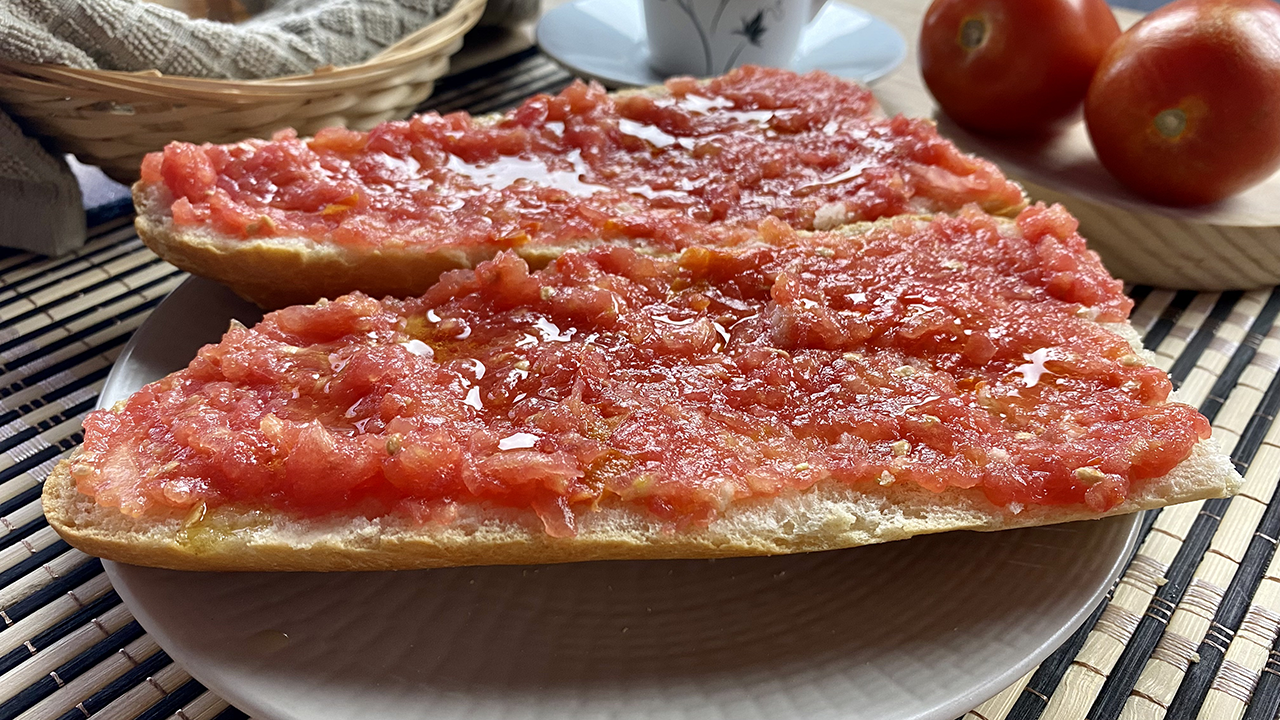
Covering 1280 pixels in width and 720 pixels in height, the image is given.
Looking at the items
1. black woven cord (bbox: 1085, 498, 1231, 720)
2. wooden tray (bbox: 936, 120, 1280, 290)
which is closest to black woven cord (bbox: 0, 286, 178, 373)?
black woven cord (bbox: 1085, 498, 1231, 720)

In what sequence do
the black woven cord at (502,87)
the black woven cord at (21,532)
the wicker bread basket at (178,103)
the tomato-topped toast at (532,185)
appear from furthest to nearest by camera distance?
the black woven cord at (502,87), the wicker bread basket at (178,103), the tomato-topped toast at (532,185), the black woven cord at (21,532)

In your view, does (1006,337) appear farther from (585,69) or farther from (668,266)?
(585,69)

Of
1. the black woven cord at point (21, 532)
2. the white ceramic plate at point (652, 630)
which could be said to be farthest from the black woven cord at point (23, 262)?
the white ceramic plate at point (652, 630)

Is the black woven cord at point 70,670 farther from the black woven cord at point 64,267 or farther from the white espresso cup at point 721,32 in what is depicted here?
the white espresso cup at point 721,32

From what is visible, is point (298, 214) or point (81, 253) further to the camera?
point (81, 253)

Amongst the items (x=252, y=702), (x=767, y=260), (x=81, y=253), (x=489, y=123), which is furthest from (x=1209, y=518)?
(x=81, y=253)
